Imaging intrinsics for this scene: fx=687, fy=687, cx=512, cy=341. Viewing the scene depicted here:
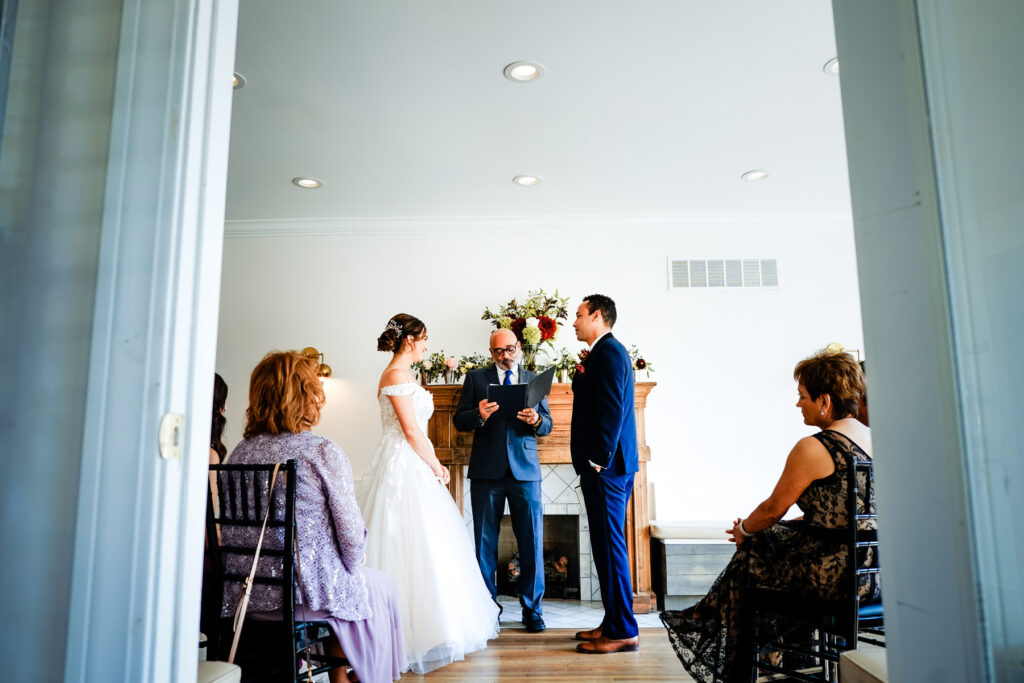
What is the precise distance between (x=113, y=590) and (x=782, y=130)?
3.94m

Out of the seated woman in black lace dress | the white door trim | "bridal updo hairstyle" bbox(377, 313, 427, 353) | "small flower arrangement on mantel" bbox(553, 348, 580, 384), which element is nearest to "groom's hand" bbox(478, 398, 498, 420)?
"bridal updo hairstyle" bbox(377, 313, 427, 353)

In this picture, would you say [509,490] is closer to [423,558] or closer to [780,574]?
[423,558]

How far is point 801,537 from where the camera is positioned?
2.19 meters

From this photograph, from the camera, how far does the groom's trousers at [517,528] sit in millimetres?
3811

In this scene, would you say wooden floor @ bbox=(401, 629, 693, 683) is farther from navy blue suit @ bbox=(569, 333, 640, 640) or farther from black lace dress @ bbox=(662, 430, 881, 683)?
black lace dress @ bbox=(662, 430, 881, 683)

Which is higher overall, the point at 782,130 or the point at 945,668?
the point at 782,130

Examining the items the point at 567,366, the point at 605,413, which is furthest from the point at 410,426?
the point at 567,366

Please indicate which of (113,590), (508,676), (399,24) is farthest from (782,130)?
(113,590)

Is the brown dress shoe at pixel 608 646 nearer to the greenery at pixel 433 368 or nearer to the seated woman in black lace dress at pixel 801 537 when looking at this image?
the seated woman in black lace dress at pixel 801 537

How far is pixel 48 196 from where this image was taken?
3.59 ft

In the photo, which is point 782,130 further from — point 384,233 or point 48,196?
point 48,196

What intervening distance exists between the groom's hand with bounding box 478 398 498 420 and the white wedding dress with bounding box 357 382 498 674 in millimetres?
481

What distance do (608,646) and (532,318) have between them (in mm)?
2290

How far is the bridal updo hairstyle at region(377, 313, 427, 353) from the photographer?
3.55 metres
